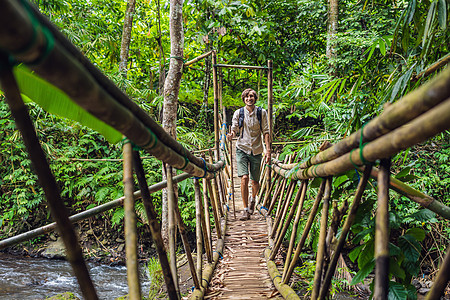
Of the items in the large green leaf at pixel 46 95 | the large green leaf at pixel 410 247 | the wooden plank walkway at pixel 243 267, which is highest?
the large green leaf at pixel 46 95

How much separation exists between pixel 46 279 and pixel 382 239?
16.8ft

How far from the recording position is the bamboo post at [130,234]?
29.8 inches

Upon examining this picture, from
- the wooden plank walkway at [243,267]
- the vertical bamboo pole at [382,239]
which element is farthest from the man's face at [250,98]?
the vertical bamboo pole at [382,239]

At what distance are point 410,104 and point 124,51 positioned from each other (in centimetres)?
660

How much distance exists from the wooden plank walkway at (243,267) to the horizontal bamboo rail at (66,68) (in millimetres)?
1433

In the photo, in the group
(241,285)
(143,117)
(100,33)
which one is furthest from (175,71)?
(100,33)

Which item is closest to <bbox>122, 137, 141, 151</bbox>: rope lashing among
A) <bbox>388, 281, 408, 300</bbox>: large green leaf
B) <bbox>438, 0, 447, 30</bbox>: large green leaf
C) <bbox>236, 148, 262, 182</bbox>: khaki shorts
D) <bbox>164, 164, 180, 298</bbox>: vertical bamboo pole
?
<bbox>164, 164, 180, 298</bbox>: vertical bamboo pole

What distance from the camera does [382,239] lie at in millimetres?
716

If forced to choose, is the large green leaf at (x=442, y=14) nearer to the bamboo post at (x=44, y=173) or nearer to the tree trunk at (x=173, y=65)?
the bamboo post at (x=44, y=173)

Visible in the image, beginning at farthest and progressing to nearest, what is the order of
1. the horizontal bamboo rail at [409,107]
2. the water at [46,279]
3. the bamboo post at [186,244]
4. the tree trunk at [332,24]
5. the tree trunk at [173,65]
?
the tree trunk at [332,24] → the water at [46,279] → the tree trunk at [173,65] → the bamboo post at [186,244] → the horizontal bamboo rail at [409,107]

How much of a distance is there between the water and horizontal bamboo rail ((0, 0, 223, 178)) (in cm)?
422

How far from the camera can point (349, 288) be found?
3494 millimetres

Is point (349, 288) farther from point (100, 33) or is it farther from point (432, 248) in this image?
point (100, 33)

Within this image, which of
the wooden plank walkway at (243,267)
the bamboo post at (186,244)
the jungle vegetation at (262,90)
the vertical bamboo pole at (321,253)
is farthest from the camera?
the jungle vegetation at (262,90)
